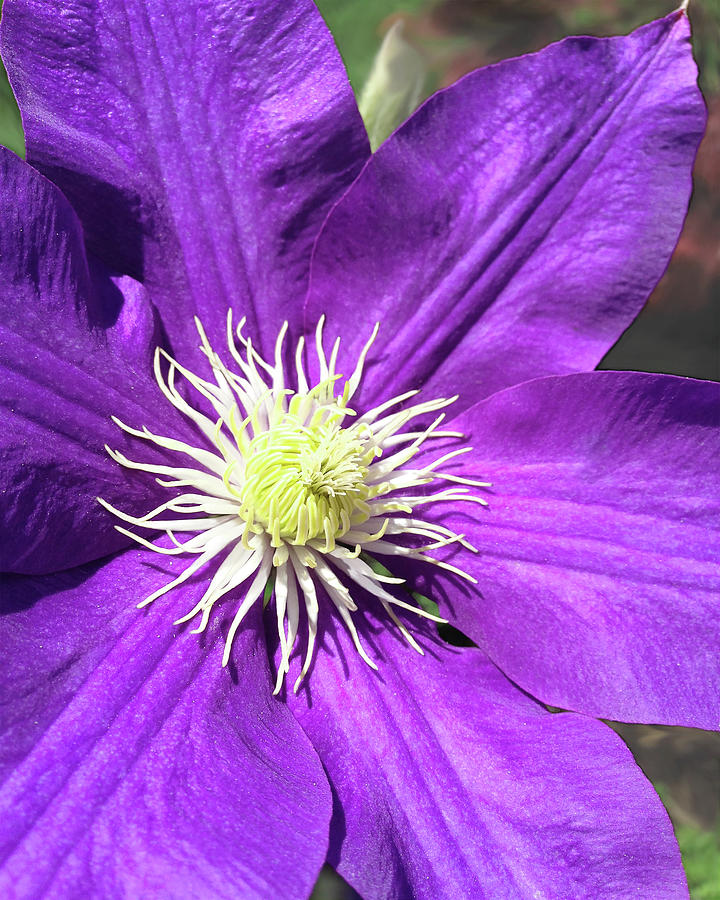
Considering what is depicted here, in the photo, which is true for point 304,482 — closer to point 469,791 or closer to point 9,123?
point 469,791

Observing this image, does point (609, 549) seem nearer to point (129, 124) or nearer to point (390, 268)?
point (390, 268)

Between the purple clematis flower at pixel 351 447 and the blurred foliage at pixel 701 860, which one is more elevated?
the purple clematis flower at pixel 351 447

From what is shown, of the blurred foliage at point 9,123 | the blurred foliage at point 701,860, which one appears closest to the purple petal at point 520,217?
the blurred foliage at point 9,123

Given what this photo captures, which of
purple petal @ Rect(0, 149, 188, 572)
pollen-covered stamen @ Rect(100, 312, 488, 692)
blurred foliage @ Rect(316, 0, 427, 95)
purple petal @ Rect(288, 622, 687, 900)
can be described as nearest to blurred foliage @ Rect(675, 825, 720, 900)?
purple petal @ Rect(288, 622, 687, 900)

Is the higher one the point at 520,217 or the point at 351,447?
the point at 520,217

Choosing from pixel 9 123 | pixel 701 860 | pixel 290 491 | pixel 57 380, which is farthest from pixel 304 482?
pixel 701 860

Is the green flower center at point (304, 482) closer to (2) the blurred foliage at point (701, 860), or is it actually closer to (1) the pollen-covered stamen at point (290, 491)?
(1) the pollen-covered stamen at point (290, 491)

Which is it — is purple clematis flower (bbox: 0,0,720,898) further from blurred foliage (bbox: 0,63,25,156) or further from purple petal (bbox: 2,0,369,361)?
blurred foliage (bbox: 0,63,25,156)
